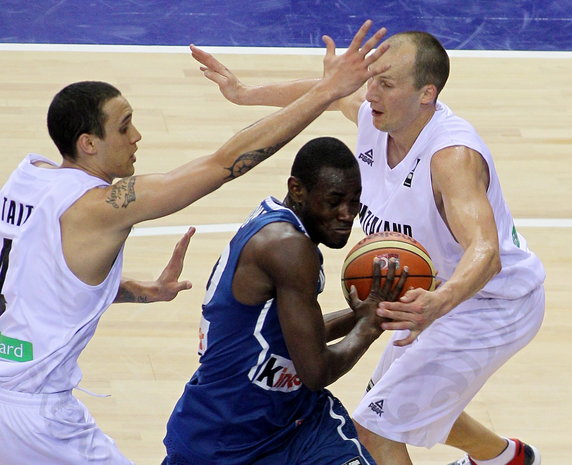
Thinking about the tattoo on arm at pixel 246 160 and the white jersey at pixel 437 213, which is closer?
the tattoo on arm at pixel 246 160

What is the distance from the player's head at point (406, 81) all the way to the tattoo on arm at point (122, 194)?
149cm

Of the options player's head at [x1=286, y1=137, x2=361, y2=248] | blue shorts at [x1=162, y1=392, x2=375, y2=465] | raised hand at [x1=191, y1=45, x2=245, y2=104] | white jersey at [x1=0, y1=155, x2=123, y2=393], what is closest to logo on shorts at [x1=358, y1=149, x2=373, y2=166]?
raised hand at [x1=191, y1=45, x2=245, y2=104]

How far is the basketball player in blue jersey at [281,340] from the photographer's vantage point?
4648mm

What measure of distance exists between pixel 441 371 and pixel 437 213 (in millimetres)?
720

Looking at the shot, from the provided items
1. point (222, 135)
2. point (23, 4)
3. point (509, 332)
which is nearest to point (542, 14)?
point (222, 135)

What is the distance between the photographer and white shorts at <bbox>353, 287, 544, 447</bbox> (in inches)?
221

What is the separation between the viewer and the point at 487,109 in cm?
1084

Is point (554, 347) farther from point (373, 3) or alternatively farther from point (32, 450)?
point (373, 3)

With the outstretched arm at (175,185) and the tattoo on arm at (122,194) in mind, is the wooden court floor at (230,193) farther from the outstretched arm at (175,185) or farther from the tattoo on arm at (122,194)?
the tattoo on arm at (122,194)

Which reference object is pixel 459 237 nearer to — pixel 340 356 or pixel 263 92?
pixel 340 356

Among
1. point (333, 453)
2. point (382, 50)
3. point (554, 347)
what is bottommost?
point (554, 347)

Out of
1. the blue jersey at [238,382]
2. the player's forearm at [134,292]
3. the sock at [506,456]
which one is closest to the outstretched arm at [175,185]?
the blue jersey at [238,382]

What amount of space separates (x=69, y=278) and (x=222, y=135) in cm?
560

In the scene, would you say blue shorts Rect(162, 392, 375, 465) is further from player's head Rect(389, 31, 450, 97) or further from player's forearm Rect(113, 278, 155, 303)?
player's head Rect(389, 31, 450, 97)
